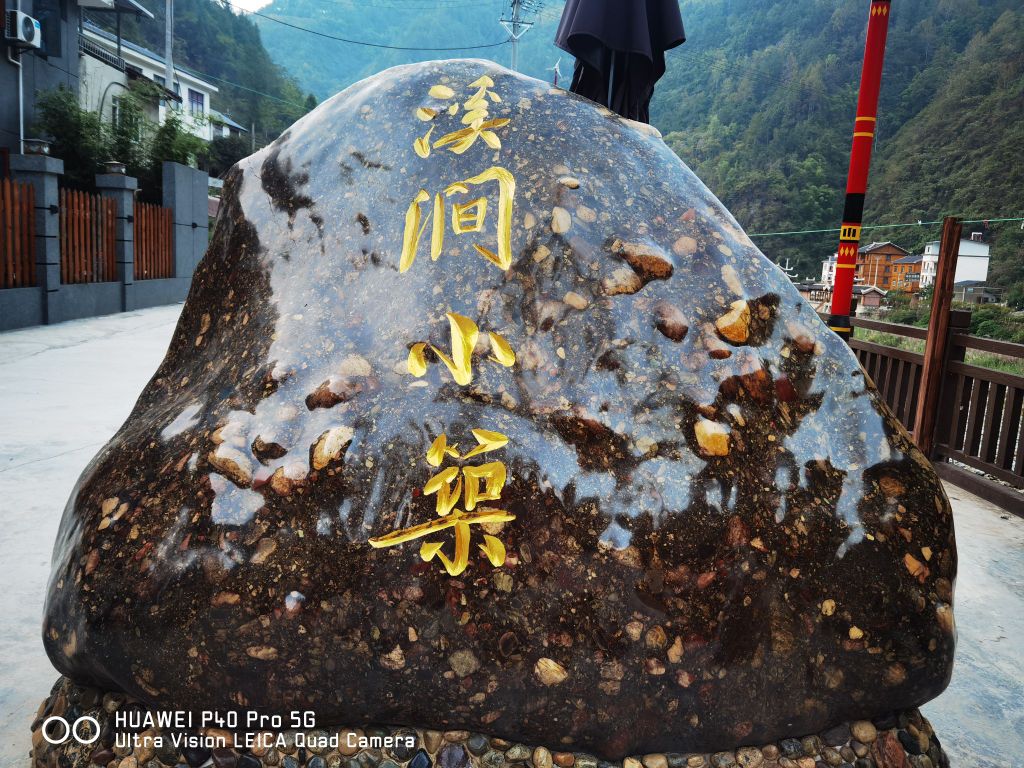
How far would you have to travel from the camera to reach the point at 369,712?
4.72 ft

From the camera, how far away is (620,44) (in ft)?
12.3

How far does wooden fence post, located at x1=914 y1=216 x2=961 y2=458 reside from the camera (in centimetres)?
414

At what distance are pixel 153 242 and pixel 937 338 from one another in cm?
1116

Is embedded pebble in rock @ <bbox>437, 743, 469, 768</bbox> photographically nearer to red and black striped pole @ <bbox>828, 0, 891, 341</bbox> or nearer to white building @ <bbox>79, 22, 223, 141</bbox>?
red and black striped pole @ <bbox>828, 0, 891, 341</bbox>

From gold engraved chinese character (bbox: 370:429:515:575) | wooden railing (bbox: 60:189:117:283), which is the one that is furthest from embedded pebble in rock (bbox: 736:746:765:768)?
wooden railing (bbox: 60:189:117:283)

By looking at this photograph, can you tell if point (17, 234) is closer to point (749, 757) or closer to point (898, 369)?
point (898, 369)

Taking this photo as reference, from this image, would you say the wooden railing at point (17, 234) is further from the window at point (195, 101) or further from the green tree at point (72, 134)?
the window at point (195, 101)

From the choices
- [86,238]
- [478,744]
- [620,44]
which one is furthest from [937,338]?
[86,238]

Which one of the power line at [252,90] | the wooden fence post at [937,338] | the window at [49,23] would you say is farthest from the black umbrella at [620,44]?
the power line at [252,90]

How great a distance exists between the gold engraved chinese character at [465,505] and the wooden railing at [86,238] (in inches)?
366

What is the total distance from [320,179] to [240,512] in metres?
0.89

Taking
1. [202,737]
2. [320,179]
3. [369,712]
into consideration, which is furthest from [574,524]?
[320,179]

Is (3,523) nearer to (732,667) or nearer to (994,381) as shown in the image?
(732,667)

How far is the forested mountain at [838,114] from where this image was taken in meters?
6.64
